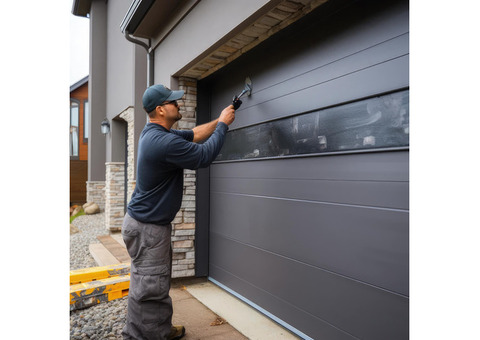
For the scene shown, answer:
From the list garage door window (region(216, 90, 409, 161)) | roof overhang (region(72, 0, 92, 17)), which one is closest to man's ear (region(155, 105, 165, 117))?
garage door window (region(216, 90, 409, 161))

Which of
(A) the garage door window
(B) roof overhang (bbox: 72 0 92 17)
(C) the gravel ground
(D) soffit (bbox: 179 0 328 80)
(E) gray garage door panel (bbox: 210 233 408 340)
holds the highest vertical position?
(B) roof overhang (bbox: 72 0 92 17)

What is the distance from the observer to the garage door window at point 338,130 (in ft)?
7.12

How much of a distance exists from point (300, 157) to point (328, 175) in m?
0.37

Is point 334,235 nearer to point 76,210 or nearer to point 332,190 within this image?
point 332,190

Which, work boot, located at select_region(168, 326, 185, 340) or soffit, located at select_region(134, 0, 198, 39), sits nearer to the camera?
work boot, located at select_region(168, 326, 185, 340)

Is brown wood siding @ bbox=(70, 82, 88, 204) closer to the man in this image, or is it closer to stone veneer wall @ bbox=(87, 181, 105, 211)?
stone veneer wall @ bbox=(87, 181, 105, 211)

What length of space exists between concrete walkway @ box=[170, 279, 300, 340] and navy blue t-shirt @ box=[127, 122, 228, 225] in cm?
114

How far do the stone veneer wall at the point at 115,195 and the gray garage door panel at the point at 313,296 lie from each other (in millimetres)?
5827

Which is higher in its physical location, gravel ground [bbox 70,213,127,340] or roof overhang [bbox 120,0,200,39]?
roof overhang [bbox 120,0,200,39]

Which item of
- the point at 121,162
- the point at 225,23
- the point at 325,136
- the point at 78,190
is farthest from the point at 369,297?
the point at 78,190

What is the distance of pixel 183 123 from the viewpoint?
4.55 m

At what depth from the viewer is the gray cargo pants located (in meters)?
2.84

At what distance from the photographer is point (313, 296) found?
2.83 metres

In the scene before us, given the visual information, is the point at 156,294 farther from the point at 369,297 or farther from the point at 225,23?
the point at 225,23
